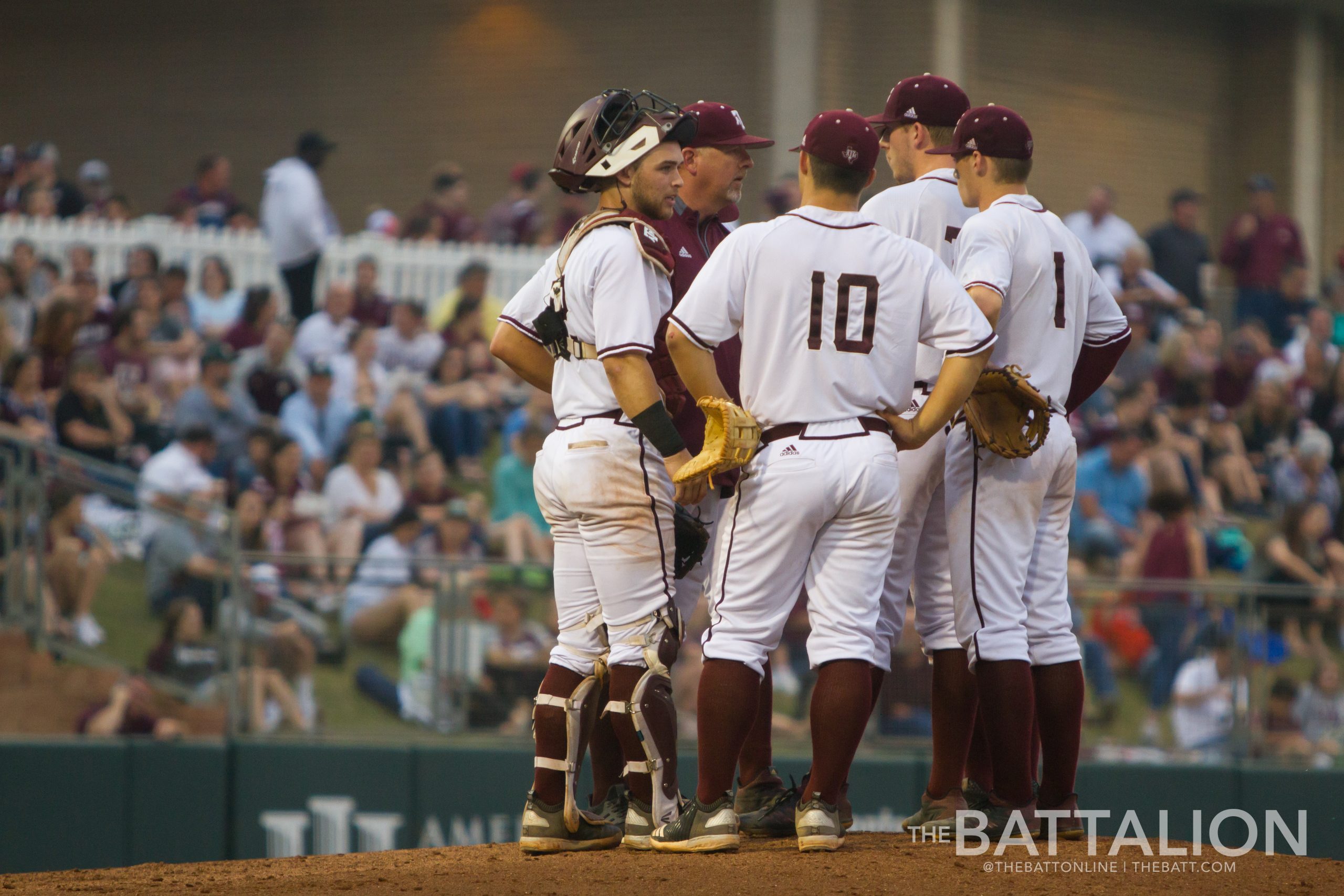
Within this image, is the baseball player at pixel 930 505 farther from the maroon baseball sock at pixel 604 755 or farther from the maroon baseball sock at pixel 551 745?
the maroon baseball sock at pixel 551 745

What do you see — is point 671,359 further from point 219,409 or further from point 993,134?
point 219,409

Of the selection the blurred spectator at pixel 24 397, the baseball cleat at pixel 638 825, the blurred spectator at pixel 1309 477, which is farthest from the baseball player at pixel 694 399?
the blurred spectator at pixel 1309 477

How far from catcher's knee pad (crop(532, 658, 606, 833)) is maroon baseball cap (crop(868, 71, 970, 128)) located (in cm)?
208

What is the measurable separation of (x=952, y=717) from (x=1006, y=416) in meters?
1.00

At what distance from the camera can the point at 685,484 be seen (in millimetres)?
4527

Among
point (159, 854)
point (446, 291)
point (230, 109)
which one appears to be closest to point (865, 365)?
point (159, 854)

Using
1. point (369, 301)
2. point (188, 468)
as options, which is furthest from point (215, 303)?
point (188, 468)

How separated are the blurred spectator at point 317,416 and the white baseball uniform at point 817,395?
6.96 meters

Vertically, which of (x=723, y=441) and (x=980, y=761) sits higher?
(x=723, y=441)

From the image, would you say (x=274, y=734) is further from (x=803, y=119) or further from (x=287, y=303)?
(x=803, y=119)

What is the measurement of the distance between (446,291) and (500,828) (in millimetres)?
7636

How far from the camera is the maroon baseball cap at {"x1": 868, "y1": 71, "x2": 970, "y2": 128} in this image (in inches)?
209

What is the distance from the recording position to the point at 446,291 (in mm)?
15289

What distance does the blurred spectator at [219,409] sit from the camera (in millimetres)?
10578
